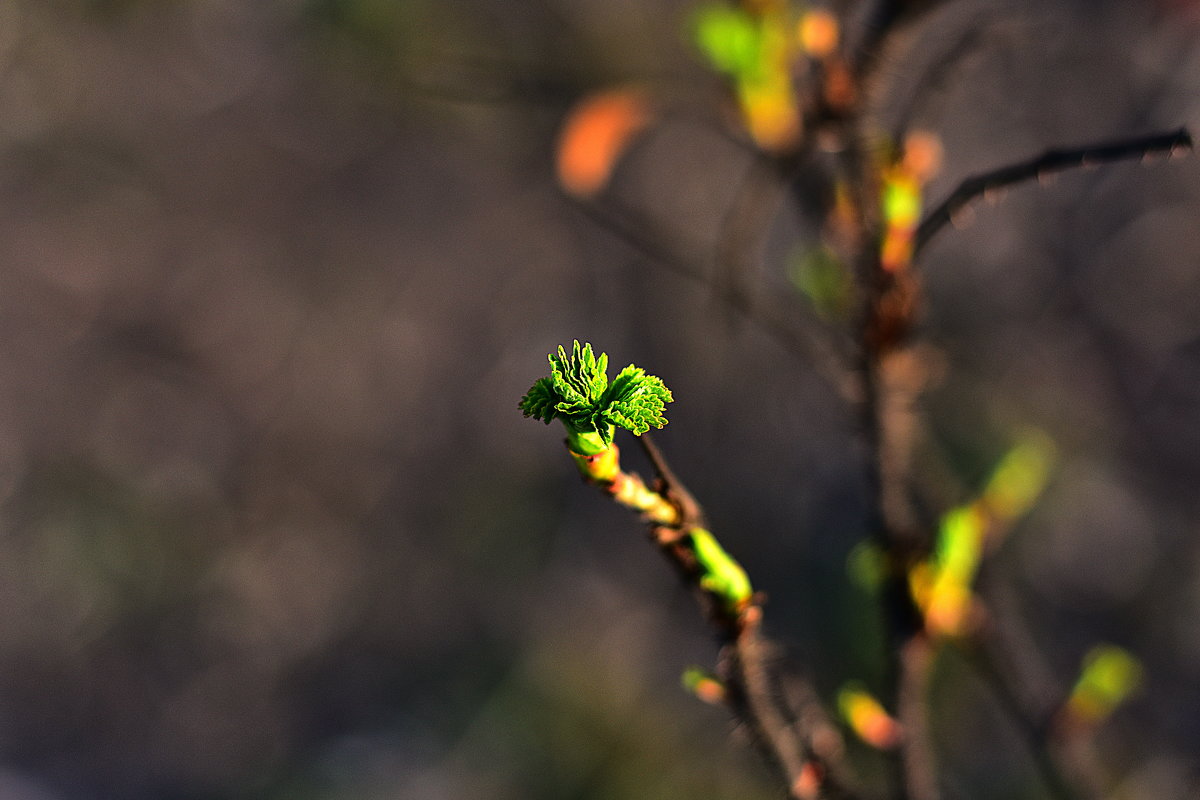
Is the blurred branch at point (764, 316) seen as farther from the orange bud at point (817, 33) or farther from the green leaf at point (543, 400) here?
the green leaf at point (543, 400)

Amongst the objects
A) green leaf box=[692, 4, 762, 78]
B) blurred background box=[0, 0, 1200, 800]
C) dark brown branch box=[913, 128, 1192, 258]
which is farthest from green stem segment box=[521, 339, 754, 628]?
blurred background box=[0, 0, 1200, 800]

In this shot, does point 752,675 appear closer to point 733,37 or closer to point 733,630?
point 733,630

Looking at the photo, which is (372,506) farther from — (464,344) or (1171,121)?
(1171,121)

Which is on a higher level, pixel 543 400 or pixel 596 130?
pixel 596 130

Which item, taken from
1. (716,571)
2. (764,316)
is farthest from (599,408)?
(764,316)

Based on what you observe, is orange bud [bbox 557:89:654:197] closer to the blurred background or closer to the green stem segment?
the green stem segment

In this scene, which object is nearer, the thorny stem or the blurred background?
the thorny stem
